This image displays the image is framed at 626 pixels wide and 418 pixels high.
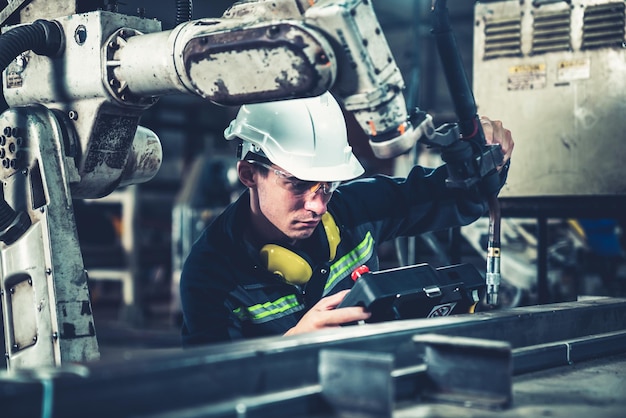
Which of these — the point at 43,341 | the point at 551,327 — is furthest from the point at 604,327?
the point at 43,341

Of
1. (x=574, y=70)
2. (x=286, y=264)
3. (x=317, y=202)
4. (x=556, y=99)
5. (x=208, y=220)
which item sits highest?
(x=574, y=70)

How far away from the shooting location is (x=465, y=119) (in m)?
1.79

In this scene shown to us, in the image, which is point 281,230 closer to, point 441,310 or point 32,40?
point 441,310

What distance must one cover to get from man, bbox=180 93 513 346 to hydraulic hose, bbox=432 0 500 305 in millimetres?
249

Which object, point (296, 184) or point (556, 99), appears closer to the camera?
point (296, 184)

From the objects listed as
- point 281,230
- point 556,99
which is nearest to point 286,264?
point 281,230

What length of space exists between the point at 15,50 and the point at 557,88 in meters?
1.95

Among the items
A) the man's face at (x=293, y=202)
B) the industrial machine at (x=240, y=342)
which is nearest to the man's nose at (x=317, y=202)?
the man's face at (x=293, y=202)

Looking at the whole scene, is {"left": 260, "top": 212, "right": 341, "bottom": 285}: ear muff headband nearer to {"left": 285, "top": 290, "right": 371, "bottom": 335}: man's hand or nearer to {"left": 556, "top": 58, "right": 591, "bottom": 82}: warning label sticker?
{"left": 285, "top": 290, "right": 371, "bottom": 335}: man's hand

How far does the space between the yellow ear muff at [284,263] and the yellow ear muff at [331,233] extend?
0.19 meters

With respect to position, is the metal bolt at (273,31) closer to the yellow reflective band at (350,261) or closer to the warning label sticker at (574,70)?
the yellow reflective band at (350,261)

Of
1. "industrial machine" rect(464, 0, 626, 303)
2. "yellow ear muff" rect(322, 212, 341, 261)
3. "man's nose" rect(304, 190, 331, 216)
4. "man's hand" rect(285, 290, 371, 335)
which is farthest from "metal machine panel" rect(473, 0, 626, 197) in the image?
"man's hand" rect(285, 290, 371, 335)

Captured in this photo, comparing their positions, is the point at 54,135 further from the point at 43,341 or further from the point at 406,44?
the point at 406,44

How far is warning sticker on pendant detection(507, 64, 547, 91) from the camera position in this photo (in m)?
2.94
